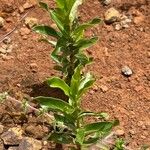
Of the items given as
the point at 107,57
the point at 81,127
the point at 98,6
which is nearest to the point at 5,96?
the point at 81,127

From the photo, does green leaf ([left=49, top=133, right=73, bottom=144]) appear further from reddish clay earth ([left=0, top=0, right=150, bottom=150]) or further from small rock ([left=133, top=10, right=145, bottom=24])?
small rock ([left=133, top=10, right=145, bottom=24])

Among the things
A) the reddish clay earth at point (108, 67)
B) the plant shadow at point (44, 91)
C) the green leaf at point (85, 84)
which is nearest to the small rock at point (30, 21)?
the reddish clay earth at point (108, 67)

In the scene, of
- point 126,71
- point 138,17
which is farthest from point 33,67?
point 138,17

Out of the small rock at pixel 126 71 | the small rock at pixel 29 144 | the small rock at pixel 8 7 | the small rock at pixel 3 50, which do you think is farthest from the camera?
the small rock at pixel 8 7

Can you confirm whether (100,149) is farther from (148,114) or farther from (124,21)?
(124,21)

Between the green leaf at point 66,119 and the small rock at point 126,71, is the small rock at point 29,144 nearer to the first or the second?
the green leaf at point 66,119

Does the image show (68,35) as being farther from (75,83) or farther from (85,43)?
(75,83)

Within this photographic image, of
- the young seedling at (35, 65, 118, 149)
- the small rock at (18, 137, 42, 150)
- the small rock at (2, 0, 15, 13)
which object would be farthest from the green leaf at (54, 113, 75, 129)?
the small rock at (2, 0, 15, 13)
